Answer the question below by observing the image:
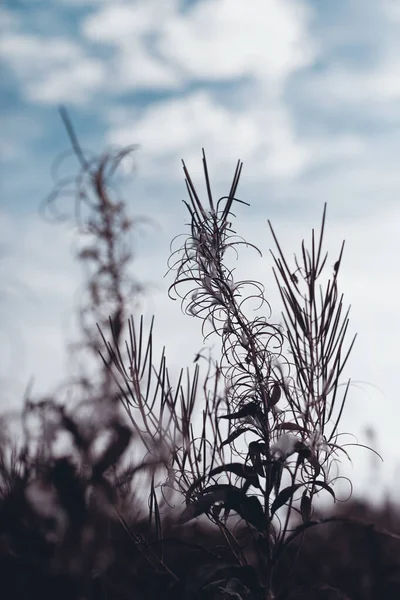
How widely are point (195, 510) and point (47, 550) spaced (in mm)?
2735

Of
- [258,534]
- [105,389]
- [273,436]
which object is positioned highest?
[105,389]

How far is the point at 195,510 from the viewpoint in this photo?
262cm

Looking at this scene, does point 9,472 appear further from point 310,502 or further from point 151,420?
point 310,502

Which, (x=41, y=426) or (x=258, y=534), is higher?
(x=41, y=426)

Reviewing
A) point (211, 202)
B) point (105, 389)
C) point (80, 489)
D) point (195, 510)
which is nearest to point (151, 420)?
point (195, 510)

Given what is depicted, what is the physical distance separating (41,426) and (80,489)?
565 mm

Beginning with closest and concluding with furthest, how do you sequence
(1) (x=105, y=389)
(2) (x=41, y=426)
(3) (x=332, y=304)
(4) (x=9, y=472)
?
(3) (x=332, y=304) → (4) (x=9, y=472) → (2) (x=41, y=426) → (1) (x=105, y=389)

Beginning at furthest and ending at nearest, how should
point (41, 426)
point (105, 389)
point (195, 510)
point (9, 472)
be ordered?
point (105, 389), point (41, 426), point (9, 472), point (195, 510)

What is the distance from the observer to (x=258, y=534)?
2756 mm

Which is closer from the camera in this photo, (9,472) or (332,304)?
(332,304)

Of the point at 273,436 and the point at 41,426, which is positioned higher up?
the point at 41,426

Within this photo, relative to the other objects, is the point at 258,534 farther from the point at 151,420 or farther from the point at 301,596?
the point at 151,420

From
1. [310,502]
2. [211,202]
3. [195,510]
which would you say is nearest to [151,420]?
[195,510]

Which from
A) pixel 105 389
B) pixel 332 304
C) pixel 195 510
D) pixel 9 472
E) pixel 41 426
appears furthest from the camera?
pixel 105 389
